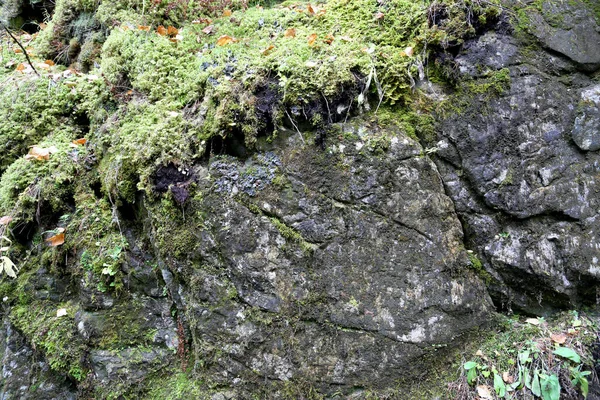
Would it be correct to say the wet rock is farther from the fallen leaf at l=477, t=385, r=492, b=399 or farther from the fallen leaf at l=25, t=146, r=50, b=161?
the fallen leaf at l=25, t=146, r=50, b=161

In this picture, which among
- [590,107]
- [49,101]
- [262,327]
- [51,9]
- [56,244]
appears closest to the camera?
[262,327]

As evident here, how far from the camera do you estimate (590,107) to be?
136 inches

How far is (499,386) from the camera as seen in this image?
2977mm

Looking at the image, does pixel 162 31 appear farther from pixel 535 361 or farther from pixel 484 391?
pixel 535 361

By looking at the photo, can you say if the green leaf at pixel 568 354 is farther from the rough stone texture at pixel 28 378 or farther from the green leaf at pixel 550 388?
the rough stone texture at pixel 28 378

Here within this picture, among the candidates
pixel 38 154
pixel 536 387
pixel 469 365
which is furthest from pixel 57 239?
pixel 536 387

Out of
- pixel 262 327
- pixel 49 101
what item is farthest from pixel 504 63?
pixel 49 101

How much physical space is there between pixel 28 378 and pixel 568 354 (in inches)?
184

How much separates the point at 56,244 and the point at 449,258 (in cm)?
368

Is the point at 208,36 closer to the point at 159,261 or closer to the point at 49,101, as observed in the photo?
the point at 49,101

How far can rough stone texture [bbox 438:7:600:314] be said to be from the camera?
10.9ft

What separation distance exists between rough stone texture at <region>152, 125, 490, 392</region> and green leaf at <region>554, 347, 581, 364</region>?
0.61 m

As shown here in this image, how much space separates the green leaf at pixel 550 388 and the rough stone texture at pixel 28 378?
13.1 feet

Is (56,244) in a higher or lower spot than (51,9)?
lower
